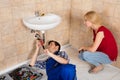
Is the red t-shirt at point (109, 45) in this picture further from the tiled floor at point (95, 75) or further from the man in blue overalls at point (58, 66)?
the man in blue overalls at point (58, 66)

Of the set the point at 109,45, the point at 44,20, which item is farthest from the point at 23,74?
the point at 109,45

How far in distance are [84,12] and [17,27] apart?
1.01m

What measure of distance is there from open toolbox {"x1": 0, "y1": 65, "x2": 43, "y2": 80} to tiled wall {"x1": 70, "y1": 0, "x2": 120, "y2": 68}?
0.94 metres

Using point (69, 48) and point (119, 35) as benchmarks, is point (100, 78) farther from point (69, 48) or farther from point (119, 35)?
point (69, 48)

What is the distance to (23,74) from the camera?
2229 mm

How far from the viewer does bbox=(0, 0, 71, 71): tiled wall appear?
211 centimetres

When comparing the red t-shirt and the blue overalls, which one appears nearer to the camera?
the blue overalls

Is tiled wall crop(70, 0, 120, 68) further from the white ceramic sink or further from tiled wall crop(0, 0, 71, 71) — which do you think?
the white ceramic sink

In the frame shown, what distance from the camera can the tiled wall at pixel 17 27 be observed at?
83.0 inches

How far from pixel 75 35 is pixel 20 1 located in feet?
3.68

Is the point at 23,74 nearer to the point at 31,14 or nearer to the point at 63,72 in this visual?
the point at 31,14

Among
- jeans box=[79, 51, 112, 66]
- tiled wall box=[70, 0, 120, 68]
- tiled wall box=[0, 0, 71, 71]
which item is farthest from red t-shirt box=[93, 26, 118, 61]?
tiled wall box=[0, 0, 71, 71]

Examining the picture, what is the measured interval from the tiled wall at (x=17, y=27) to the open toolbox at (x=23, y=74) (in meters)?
0.14

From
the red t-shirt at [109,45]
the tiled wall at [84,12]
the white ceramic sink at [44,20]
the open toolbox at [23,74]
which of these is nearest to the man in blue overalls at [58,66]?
the white ceramic sink at [44,20]
